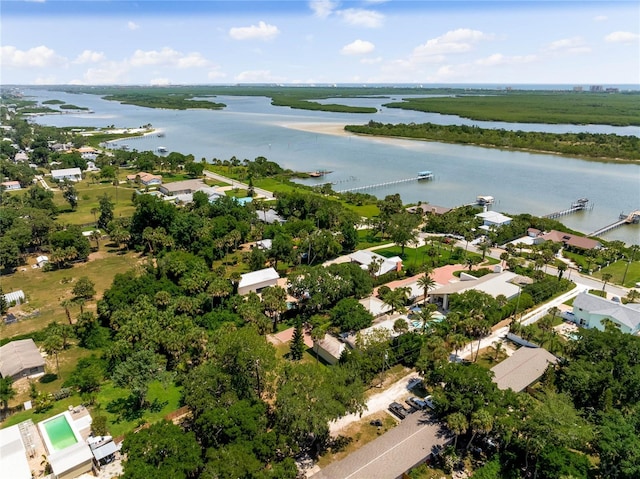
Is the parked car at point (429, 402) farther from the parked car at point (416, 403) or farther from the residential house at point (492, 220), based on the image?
the residential house at point (492, 220)

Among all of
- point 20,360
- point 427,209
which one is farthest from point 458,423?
point 427,209

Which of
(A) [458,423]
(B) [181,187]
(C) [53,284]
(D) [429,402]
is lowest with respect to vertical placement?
(C) [53,284]

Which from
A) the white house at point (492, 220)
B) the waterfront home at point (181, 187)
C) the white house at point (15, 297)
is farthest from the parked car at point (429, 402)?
the waterfront home at point (181, 187)

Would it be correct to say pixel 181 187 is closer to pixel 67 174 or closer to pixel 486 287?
pixel 67 174

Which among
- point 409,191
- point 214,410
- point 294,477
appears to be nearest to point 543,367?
point 294,477

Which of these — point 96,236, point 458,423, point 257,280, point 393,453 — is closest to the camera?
point 393,453

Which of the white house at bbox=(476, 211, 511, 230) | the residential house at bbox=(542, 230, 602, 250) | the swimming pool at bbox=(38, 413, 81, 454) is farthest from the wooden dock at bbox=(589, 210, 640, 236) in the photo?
the swimming pool at bbox=(38, 413, 81, 454)

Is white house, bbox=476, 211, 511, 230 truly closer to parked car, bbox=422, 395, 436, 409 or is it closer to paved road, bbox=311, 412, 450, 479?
parked car, bbox=422, 395, 436, 409
